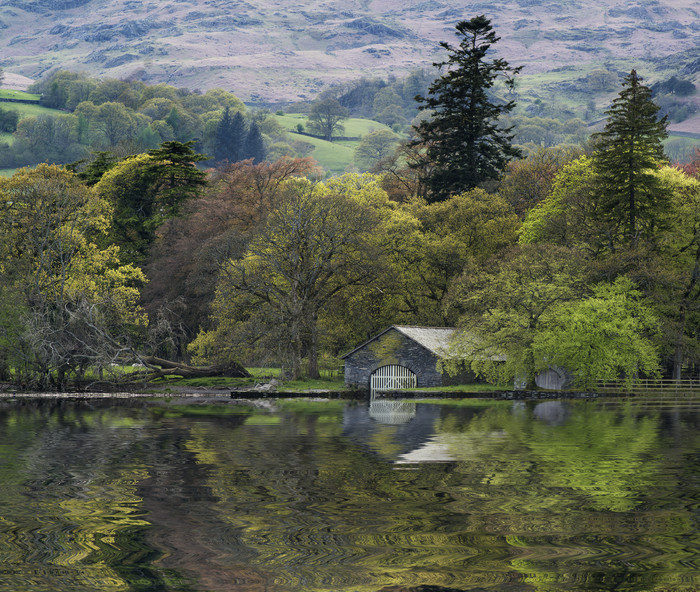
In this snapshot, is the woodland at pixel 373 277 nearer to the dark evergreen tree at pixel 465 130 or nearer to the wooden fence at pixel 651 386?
the wooden fence at pixel 651 386

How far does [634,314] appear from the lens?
62.3 m

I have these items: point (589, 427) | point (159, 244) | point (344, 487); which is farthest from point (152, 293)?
point (344, 487)

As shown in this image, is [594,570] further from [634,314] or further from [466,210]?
[466,210]

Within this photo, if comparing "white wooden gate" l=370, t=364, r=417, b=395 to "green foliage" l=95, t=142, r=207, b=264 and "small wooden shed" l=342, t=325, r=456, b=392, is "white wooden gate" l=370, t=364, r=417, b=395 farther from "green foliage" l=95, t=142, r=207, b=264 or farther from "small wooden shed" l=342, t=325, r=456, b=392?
"green foliage" l=95, t=142, r=207, b=264

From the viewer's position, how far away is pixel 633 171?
216ft

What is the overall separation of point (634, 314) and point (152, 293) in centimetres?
3994

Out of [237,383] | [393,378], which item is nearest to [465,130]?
[393,378]

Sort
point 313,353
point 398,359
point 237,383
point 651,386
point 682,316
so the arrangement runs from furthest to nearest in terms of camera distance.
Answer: point 313,353 → point 682,316 → point 398,359 → point 651,386 → point 237,383

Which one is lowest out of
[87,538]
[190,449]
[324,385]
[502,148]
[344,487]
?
[324,385]

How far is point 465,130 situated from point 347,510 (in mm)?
72511

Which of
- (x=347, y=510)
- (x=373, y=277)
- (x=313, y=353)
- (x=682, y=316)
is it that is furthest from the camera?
(x=373, y=277)

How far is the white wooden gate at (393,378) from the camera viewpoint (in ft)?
211

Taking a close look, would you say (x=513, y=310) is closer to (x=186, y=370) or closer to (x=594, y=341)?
(x=594, y=341)

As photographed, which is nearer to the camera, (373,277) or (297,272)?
(297,272)
